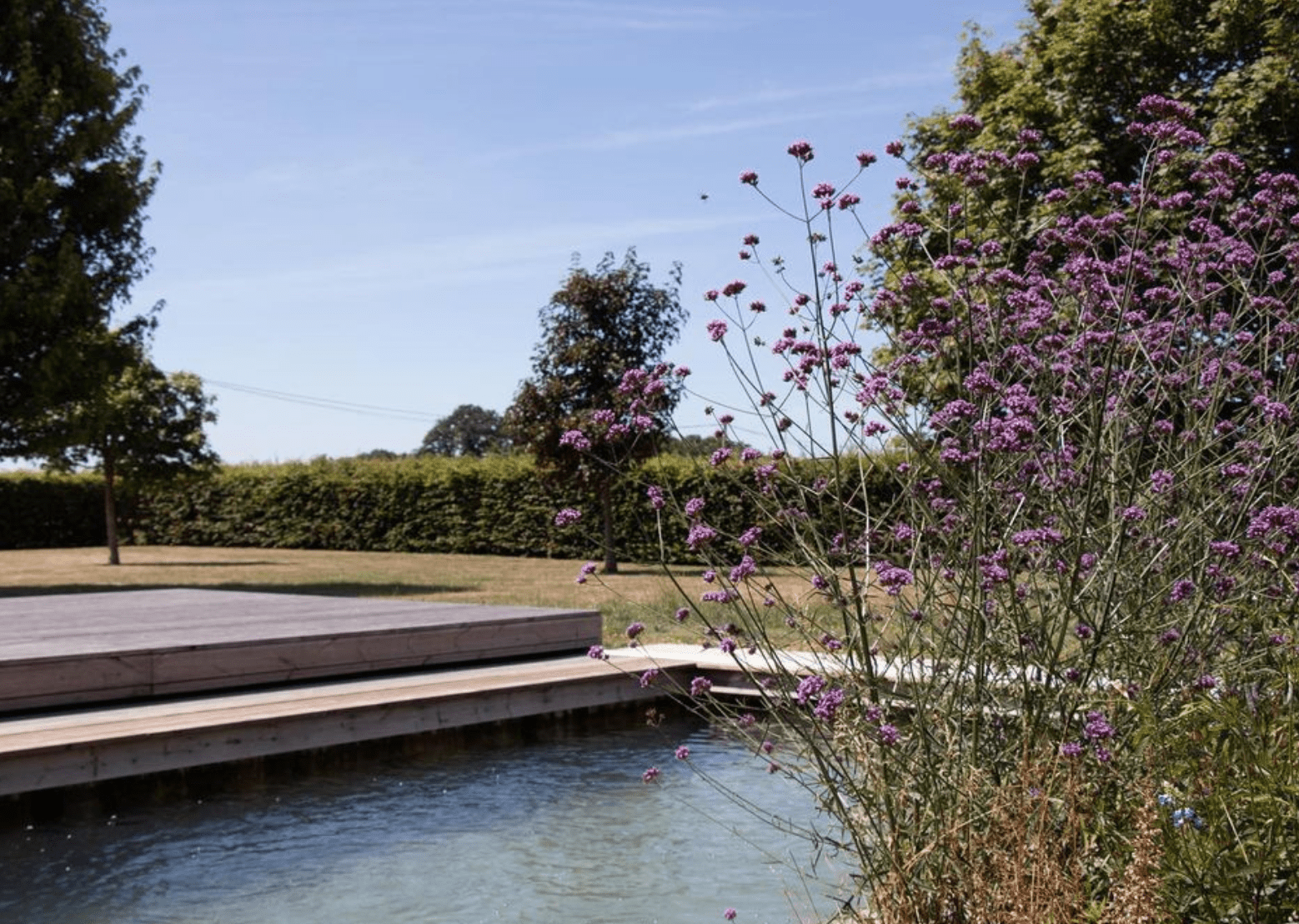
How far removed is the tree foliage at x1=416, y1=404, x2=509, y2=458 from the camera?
62.3 metres

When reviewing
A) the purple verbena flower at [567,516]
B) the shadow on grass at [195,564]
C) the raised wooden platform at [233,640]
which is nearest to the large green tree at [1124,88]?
the raised wooden platform at [233,640]

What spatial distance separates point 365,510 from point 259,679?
1808 centimetres

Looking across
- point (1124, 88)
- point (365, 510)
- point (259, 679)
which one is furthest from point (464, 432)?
point (259, 679)

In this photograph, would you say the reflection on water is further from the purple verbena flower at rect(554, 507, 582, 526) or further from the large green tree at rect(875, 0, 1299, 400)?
the large green tree at rect(875, 0, 1299, 400)

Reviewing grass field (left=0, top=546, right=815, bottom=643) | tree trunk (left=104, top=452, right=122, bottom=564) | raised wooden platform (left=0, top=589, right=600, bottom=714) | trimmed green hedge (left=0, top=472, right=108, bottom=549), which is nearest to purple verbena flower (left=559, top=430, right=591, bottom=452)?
raised wooden platform (left=0, top=589, right=600, bottom=714)

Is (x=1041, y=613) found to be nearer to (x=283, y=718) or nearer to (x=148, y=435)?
(x=283, y=718)


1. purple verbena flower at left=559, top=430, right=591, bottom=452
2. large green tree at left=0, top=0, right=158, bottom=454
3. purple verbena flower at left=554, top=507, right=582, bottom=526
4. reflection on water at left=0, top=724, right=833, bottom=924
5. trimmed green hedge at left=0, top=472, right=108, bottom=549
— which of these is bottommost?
reflection on water at left=0, top=724, right=833, bottom=924

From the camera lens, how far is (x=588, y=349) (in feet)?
59.8

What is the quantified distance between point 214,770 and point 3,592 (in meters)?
11.6

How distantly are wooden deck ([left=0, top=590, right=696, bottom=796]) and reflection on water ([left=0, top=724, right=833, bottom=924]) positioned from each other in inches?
9.4

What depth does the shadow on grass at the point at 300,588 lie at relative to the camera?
593 inches

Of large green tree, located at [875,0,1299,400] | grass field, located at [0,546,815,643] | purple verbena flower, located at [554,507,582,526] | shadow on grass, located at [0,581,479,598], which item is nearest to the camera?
purple verbena flower, located at [554,507,582,526]

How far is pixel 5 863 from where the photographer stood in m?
5.09

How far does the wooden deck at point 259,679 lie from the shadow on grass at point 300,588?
226 inches
